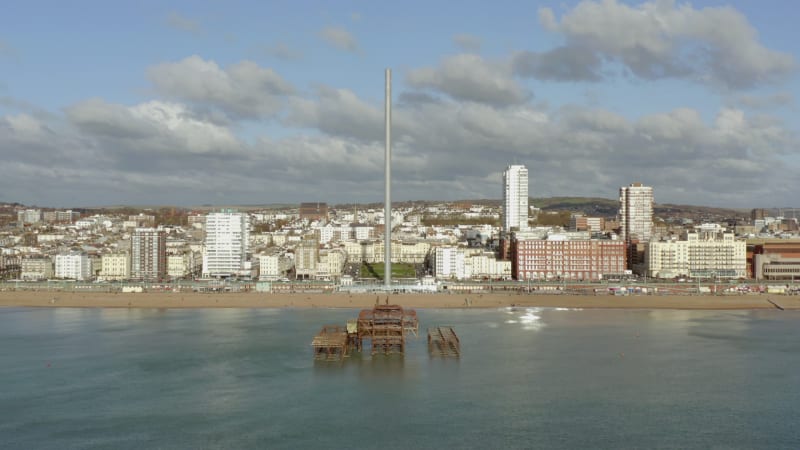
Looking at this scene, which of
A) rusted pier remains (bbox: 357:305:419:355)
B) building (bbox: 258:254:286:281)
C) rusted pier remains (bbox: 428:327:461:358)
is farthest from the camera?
building (bbox: 258:254:286:281)

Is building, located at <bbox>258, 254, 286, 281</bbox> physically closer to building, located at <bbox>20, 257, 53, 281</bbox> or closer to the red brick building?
building, located at <bbox>20, 257, 53, 281</bbox>

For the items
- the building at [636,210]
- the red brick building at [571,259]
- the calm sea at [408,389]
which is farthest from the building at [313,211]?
the calm sea at [408,389]

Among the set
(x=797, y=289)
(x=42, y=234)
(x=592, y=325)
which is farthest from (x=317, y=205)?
(x=592, y=325)

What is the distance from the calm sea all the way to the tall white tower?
42.2 meters

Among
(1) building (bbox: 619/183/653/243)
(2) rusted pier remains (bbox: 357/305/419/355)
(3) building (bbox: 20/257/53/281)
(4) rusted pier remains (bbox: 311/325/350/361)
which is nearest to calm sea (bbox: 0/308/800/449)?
(4) rusted pier remains (bbox: 311/325/350/361)

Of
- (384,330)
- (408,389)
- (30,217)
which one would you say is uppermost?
(30,217)

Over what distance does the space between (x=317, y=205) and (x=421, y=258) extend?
51.8 m

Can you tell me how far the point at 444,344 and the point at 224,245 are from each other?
26.7 metres

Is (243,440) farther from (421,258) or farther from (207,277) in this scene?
(421,258)

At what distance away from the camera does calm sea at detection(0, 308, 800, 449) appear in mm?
14109

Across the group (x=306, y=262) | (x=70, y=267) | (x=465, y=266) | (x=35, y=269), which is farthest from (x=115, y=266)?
(x=465, y=266)

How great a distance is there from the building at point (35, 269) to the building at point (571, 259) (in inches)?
1011

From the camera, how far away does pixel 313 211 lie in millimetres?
108688

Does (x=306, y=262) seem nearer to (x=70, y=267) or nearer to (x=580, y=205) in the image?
(x=70, y=267)
